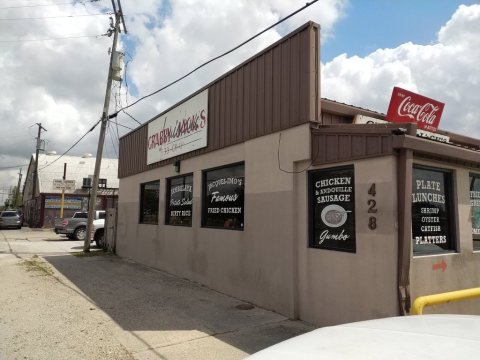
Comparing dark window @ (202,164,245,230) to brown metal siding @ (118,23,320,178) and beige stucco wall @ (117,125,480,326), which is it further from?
brown metal siding @ (118,23,320,178)

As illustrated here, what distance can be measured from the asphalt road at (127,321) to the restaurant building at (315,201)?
2.32 feet

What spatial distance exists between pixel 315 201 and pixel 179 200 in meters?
5.39

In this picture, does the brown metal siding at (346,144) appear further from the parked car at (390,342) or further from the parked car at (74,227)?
the parked car at (74,227)

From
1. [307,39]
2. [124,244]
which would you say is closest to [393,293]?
[307,39]

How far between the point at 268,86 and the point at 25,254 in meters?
13.6

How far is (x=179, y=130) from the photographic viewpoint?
11.3m

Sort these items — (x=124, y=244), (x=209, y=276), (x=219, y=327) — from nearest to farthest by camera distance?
(x=219, y=327) < (x=209, y=276) < (x=124, y=244)

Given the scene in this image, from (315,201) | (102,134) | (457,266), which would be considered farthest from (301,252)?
(102,134)

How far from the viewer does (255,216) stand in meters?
7.91

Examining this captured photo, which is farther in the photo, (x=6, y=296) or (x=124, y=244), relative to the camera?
(x=124, y=244)

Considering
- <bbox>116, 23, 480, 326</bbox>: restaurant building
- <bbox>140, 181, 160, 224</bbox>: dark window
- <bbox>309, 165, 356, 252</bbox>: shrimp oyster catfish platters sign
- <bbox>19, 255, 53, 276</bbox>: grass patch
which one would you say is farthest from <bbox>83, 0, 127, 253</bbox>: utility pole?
<bbox>309, 165, 356, 252</bbox>: shrimp oyster catfish platters sign

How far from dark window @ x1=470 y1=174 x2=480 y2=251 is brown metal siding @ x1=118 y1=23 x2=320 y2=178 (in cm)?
287

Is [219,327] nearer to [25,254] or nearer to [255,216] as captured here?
[255,216]

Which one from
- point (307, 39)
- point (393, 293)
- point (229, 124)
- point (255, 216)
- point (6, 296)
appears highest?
point (307, 39)
